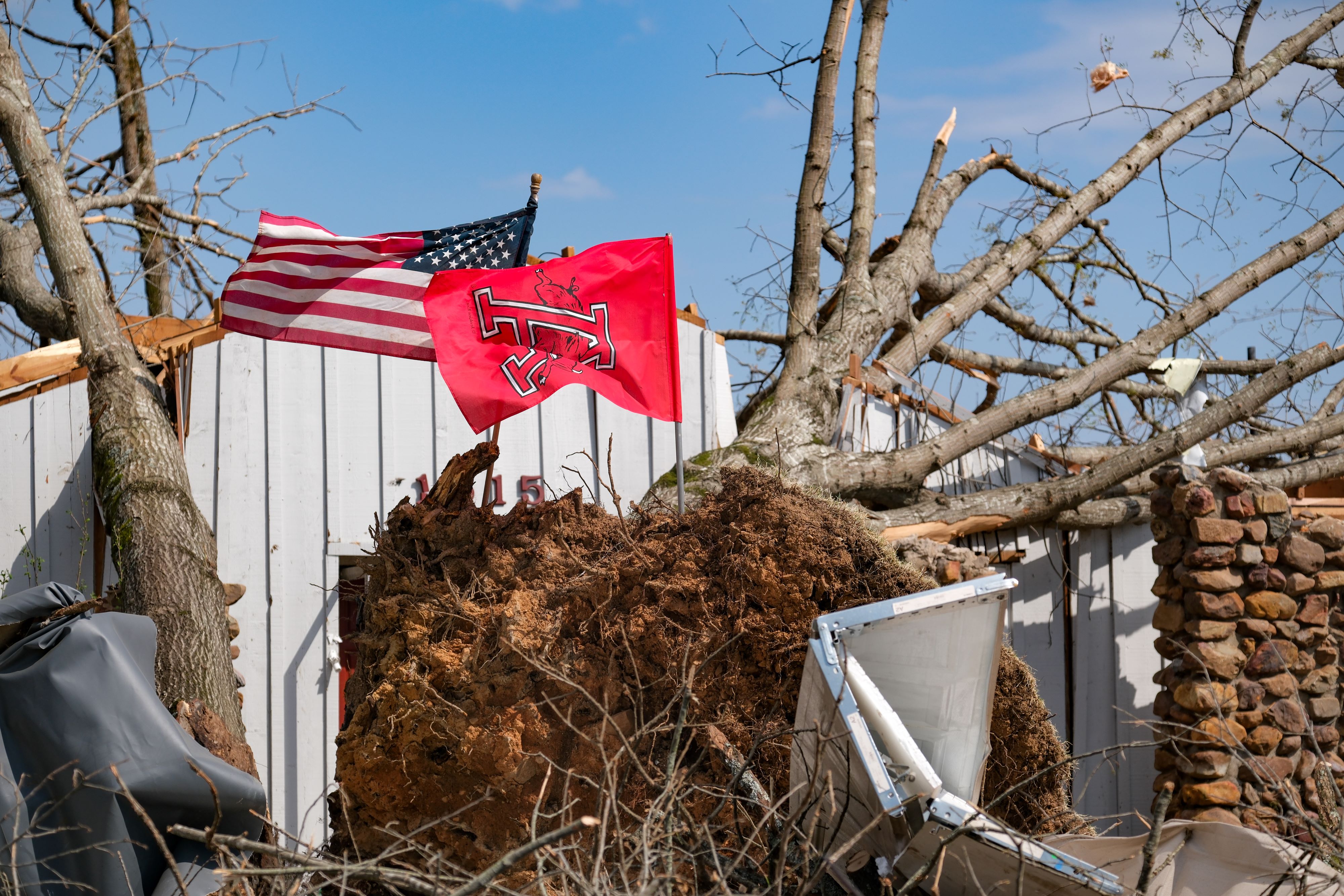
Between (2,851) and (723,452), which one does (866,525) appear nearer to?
(723,452)

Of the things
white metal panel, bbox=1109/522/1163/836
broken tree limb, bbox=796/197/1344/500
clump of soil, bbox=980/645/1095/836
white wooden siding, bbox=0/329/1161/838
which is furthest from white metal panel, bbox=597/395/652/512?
clump of soil, bbox=980/645/1095/836

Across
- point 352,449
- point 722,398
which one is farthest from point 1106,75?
point 352,449

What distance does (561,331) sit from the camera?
201 inches

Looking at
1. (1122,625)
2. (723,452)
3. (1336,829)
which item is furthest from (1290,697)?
(723,452)

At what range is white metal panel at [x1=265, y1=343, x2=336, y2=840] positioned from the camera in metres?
6.66

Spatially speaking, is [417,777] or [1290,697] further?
[1290,697]

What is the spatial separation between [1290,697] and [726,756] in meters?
4.48

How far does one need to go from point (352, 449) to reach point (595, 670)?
3.71 m

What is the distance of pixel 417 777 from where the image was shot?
4.06 meters

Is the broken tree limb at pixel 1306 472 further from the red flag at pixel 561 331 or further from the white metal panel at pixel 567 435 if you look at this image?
the red flag at pixel 561 331

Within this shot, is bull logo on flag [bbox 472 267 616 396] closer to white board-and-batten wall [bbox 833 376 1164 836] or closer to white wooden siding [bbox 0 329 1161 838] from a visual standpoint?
white wooden siding [bbox 0 329 1161 838]

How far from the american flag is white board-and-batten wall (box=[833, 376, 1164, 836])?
3112mm

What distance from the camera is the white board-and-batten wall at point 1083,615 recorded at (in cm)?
747

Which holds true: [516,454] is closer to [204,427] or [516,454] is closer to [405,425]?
[405,425]
